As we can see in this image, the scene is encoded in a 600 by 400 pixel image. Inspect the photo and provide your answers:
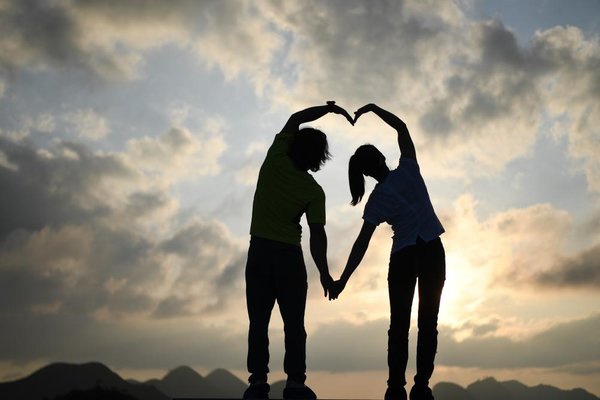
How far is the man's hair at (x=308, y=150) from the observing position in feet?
26.7

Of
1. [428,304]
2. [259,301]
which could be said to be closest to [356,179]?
[428,304]

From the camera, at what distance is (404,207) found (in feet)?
25.6

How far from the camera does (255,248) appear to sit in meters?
7.96

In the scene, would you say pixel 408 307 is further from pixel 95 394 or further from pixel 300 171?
pixel 95 394

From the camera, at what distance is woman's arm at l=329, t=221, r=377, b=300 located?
26.8 feet

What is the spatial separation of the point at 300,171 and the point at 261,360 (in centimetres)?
255

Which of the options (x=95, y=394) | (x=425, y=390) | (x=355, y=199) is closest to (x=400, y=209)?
(x=355, y=199)

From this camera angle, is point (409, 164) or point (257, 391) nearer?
point (257, 391)

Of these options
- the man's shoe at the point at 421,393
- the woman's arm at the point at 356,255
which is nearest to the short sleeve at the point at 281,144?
the woman's arm at the point at 356,255

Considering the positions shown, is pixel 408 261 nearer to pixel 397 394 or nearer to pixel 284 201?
pixel 397 394

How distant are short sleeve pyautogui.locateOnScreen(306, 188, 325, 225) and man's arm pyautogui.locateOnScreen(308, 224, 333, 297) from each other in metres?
0.09

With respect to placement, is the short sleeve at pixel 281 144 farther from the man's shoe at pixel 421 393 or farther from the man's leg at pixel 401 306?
the man's shoe at pixel 421 393

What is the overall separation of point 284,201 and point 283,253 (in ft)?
2.26

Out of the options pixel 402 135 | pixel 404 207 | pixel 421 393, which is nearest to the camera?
pixel 421 393
